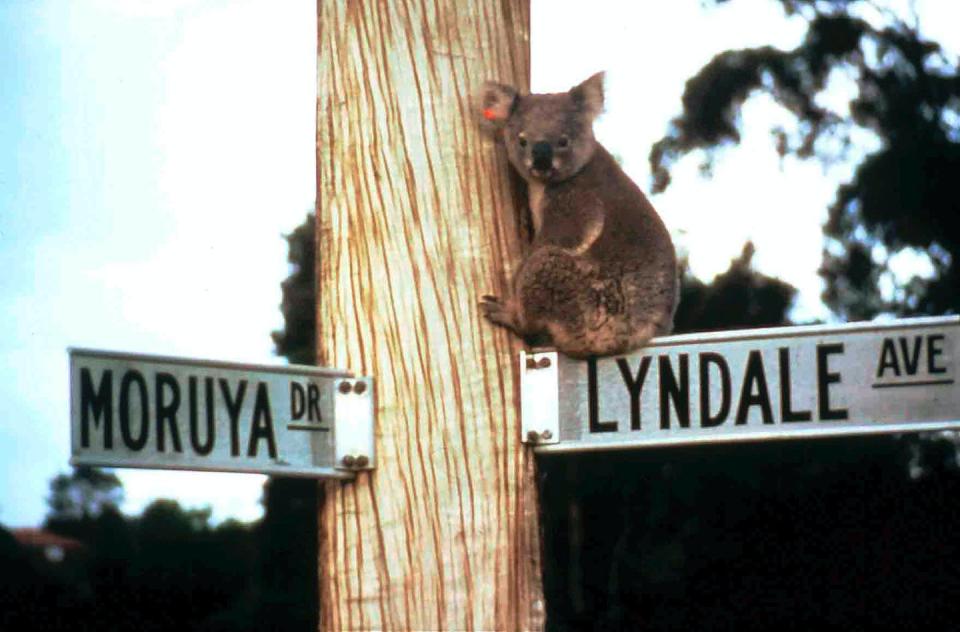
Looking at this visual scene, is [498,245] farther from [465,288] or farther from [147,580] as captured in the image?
[147,580]

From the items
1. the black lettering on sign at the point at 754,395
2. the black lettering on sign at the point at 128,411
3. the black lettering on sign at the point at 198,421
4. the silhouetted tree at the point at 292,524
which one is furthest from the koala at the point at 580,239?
the silhouetted tree at the point at 292,524

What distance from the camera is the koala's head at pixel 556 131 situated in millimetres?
4203

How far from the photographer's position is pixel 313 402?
11.4ft

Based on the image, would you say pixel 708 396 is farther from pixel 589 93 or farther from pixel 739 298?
pixel 739 298

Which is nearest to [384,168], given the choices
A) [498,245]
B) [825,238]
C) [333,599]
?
[498,245]

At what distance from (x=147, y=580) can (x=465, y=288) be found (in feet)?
41.3

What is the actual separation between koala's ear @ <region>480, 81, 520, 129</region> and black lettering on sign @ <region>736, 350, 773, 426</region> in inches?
26.8

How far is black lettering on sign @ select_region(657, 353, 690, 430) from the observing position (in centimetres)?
358

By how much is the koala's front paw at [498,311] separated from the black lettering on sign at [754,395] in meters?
0.46

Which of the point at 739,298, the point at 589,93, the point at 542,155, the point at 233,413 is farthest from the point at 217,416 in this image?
the point at 739,298

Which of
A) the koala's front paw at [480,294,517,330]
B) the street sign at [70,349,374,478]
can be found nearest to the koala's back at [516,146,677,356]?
the koala's front paw at [480,294,517,330]

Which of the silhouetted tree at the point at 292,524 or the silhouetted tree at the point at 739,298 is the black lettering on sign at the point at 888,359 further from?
the silhouetted tree at the point at 739,298

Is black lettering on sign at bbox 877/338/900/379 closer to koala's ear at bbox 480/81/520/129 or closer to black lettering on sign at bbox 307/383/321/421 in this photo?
koala's ear at bbox 480/81/520/129

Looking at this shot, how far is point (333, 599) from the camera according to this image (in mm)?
3477
